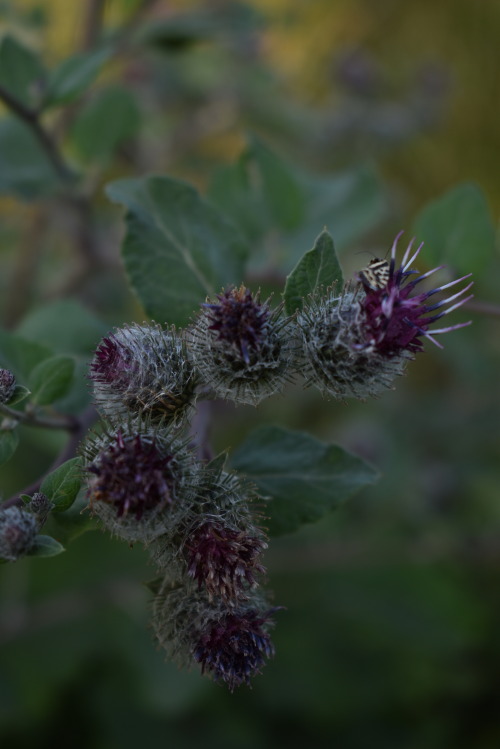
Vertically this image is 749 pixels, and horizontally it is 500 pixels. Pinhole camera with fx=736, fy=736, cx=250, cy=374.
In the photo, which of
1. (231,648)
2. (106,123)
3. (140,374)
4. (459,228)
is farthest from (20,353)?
(459,228)

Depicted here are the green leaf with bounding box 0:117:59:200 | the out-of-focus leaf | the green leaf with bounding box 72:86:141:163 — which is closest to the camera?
the out-of-focus leaf

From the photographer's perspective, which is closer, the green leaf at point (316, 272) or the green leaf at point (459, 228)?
the green leaf at point (316, 272)

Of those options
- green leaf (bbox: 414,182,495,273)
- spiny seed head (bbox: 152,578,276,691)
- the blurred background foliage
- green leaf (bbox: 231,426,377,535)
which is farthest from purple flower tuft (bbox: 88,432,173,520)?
the blurred background foliage

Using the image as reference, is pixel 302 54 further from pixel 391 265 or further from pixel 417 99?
pixel 391 265

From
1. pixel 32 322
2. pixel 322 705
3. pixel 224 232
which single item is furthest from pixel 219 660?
pixel 322 705

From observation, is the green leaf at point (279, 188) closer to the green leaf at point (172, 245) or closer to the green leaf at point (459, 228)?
the green leaf at point (459, 228)

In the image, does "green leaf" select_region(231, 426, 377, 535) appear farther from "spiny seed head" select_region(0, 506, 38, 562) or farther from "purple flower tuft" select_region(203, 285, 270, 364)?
"spiny seed head" select_region(0, 506, 38, 562)

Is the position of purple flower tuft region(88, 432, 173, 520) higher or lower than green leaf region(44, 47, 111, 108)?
lower

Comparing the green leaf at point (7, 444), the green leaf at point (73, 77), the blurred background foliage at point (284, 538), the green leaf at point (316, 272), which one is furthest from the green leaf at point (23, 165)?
the green leaf at point (316, 272)
